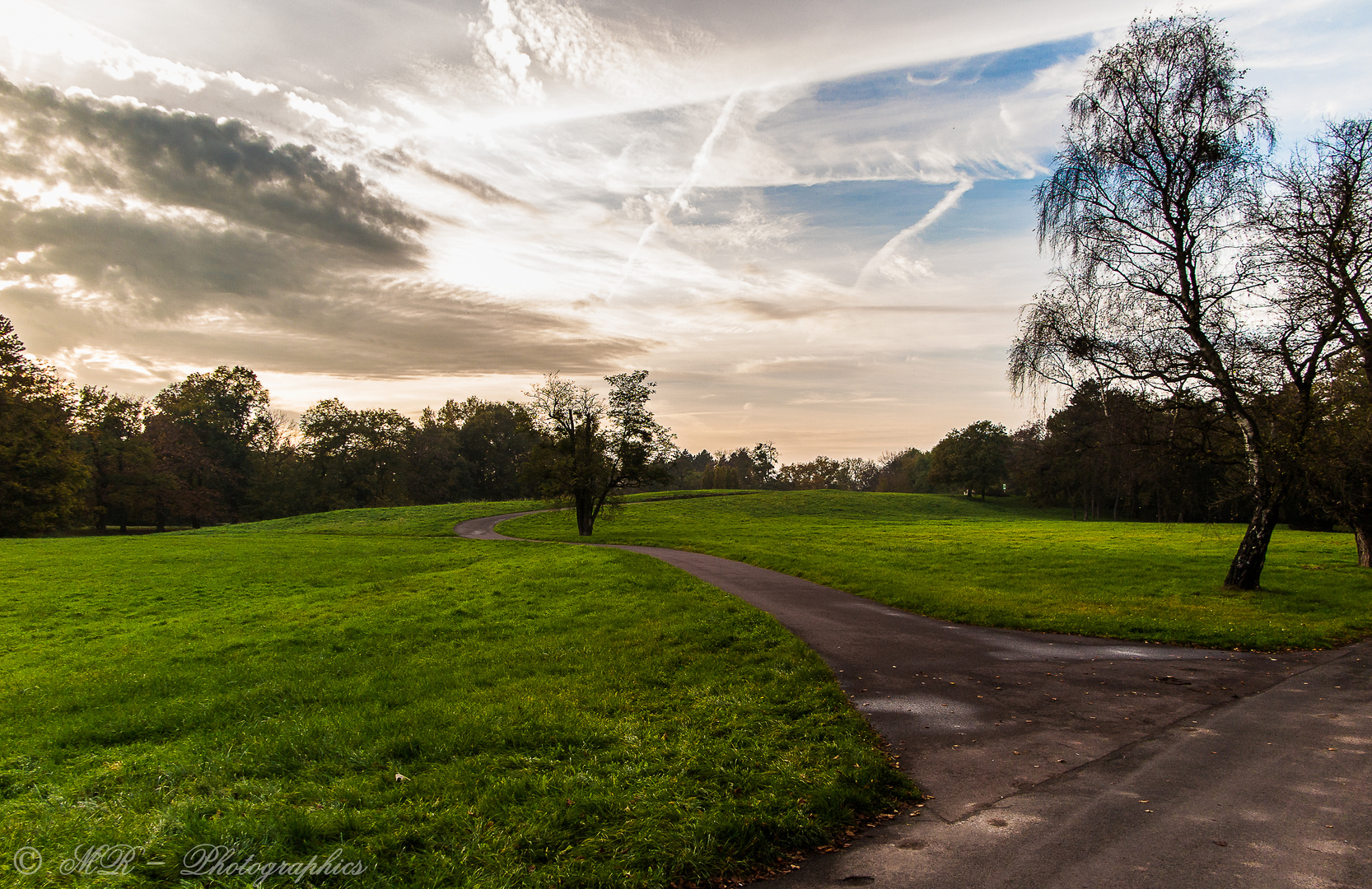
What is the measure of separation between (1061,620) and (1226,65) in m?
16.0

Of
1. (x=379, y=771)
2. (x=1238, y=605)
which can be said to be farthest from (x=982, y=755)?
(x=1238, y=605)

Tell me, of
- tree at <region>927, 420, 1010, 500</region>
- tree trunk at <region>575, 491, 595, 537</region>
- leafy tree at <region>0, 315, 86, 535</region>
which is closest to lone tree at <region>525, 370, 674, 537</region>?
tree trunk at <region>575, 491, 595, 537</region>

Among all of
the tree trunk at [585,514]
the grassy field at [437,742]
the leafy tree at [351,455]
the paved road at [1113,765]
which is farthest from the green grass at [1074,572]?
the leafy tree at [351,455]

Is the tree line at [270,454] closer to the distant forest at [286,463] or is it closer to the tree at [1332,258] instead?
the distant forest at [286,463]

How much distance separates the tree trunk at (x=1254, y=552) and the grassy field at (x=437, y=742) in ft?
46.9

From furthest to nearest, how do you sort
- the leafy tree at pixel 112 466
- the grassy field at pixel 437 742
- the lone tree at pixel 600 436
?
the leafy tree at pixel 112 466
the lone tree at pixel 600 436
the grassy field at pixel 437 742

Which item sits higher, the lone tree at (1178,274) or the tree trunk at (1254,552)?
the lone tree at (1178,274)

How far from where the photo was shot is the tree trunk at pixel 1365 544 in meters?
21.7

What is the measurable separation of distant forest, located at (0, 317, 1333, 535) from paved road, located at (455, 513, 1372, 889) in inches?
1389

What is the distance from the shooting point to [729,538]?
3875 centimetres

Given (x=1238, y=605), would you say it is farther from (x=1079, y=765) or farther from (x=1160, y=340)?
(x=1079, y=765)

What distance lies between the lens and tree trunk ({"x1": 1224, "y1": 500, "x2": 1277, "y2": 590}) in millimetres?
17297

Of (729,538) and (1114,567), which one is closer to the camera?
(1114,567)

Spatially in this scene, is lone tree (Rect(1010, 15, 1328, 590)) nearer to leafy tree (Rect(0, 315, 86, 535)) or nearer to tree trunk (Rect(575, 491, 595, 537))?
tree trunk (Rect(575, 491, 595, 537))
